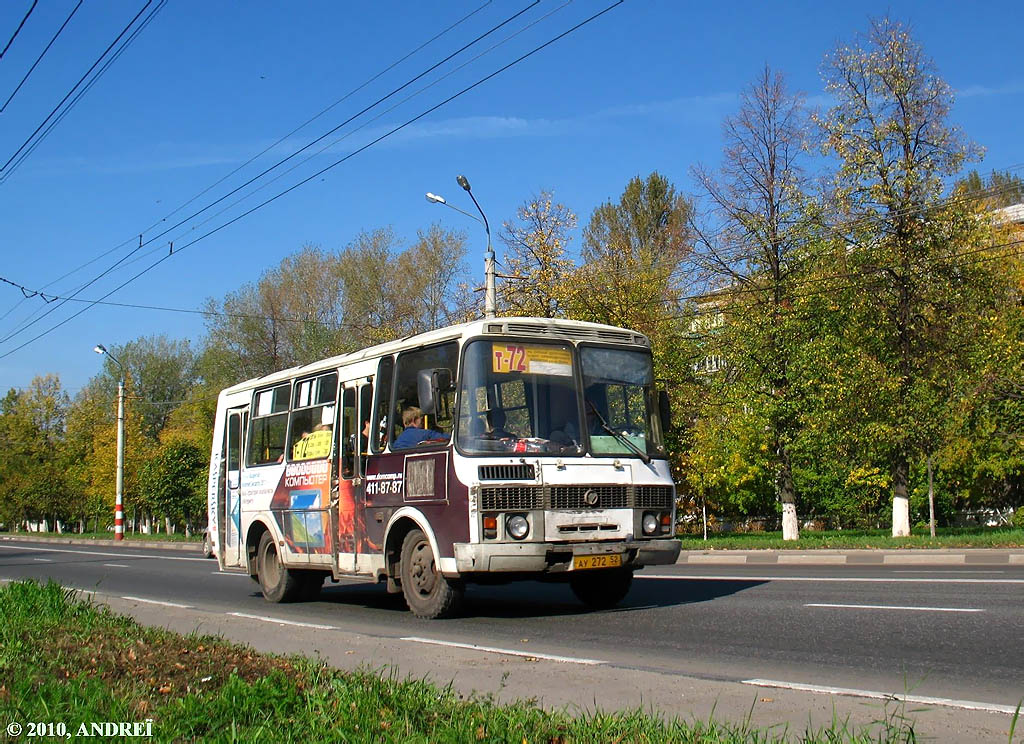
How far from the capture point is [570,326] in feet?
36.4

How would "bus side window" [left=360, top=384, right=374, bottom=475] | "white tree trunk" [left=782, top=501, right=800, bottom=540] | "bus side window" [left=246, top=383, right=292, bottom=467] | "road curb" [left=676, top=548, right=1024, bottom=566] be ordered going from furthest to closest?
"white tree trunk" [left=782, top=501, right=800, bottom=540] < "road curb" [left=676, top=548, right=1024, bottom=566] < "bus side window" [left=246, top=383, right=292, bottom=467] < "bus side window" [left=360, top=384, right=374, bottom=475]

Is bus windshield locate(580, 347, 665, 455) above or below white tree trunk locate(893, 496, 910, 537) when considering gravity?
above

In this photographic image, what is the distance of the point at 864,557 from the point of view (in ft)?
64.3

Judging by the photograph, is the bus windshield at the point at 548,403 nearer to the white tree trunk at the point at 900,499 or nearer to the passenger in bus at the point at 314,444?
the passenger in bus at the point at 314,444

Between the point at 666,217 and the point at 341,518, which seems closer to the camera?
the point at 341,518

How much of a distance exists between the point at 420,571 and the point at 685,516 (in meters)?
Result: 40.3

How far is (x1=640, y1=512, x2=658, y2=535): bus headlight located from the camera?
1088 cm

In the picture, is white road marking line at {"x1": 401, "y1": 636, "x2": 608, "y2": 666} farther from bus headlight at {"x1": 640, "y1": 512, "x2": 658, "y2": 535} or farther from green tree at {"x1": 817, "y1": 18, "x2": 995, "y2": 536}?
green tree at {"x1": 817, "y1": 18, "x2": 995, "y2": 536}

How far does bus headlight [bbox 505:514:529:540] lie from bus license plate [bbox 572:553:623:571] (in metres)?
0.56

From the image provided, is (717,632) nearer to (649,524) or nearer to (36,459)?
(649,524)

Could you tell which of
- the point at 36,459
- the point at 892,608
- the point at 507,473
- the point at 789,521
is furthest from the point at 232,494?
the point at 36,459

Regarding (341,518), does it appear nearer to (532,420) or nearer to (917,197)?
(532,420)

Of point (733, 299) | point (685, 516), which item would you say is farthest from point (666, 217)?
point (733, 299)

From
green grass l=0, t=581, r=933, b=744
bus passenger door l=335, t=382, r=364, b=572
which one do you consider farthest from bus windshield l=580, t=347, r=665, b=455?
green grass l=0, t=581, r=933, b=744
